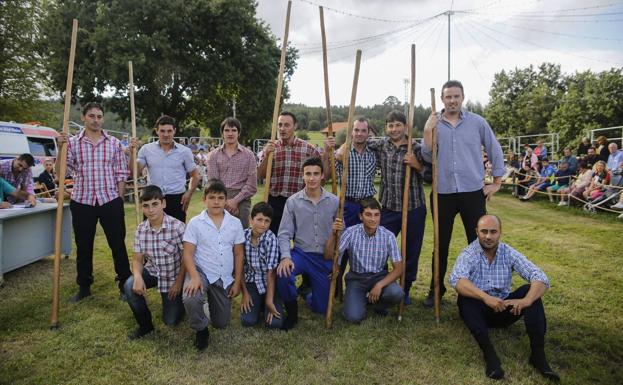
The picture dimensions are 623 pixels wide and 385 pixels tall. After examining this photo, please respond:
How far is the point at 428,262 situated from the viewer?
5.99 m

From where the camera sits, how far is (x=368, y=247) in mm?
4082

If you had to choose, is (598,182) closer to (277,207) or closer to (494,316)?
(494,316)

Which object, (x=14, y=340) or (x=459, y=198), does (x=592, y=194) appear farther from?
(x=14, y=340)

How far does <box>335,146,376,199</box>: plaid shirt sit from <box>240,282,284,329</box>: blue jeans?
4.66 feet

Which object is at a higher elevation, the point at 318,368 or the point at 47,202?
the point at 47,202

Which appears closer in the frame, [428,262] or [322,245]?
[322,245]

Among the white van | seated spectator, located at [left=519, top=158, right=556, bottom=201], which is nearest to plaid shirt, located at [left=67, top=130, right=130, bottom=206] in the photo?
the white van

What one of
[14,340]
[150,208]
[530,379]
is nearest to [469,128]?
[530,379]

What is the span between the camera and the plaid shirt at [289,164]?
15.3 feet

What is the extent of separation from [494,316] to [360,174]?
1898mm

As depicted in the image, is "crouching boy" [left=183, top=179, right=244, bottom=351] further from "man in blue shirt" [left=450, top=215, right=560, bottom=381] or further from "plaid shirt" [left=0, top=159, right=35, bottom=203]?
"plaid shirt" [left=0, top=159, right=35, bottom=203]

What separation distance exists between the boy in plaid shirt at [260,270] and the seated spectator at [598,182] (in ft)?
32.4

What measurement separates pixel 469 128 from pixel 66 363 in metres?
4.08

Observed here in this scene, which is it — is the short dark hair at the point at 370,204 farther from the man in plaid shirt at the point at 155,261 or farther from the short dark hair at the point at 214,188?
the man in plaid shirt at the point at 155,261
